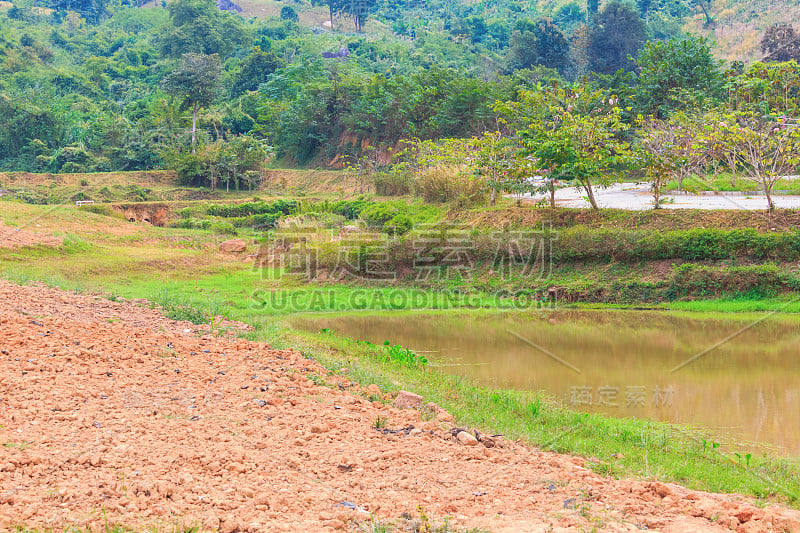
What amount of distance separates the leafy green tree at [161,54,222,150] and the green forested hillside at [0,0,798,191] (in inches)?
3.9

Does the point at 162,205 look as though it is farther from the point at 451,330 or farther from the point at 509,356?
the point at 509,356

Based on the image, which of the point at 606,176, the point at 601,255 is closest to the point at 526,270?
the point at 601,255

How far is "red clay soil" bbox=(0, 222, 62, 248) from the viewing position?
1727 cm

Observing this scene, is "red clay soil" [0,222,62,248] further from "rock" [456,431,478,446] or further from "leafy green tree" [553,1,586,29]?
"leafy green tree" [553,1,586,29]

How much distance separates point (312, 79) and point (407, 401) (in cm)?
4490

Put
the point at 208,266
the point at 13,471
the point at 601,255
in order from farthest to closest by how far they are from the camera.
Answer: the point at 208,266
the point at 601,255
the point at 13,471

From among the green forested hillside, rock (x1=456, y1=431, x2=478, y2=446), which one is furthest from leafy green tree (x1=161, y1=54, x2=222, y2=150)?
rock (x1=456, y1=431, x2=478, y2=446)

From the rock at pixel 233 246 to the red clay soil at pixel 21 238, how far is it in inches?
185

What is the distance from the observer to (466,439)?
17.6ft

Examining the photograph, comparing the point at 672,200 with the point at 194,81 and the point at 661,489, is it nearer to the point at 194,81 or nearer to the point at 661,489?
the point at 661,489

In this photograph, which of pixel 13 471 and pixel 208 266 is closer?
pixel 13 471

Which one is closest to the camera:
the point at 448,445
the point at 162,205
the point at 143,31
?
the point at 448,445

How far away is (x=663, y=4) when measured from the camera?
7375 centimetres

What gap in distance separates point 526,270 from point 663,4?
70934mm
